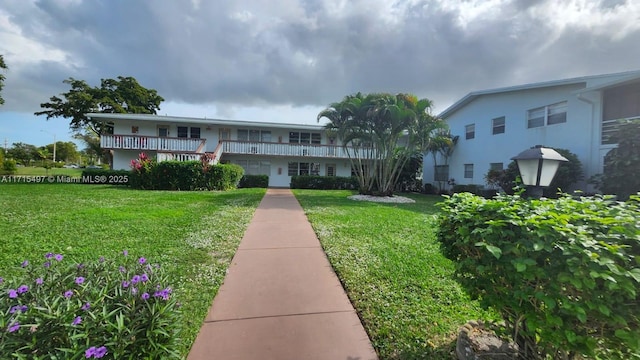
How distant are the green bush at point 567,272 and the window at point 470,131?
1668cm

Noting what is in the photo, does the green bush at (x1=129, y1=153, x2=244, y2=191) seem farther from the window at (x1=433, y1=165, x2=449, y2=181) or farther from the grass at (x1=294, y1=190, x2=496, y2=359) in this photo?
the window at (x1=433, y1=165, x2=449, y2=181)

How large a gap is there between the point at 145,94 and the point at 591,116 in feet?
122

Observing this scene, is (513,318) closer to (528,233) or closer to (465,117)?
(528,233)

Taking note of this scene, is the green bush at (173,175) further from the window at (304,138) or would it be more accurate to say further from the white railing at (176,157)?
the window at (304,138)

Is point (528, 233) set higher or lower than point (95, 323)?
higher

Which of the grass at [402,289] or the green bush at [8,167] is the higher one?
the green bush at [8,167]

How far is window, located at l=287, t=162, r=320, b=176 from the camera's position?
72.7ft

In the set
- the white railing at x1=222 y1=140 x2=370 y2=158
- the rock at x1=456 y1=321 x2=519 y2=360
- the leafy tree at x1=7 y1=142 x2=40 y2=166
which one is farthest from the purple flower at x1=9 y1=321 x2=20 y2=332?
the leafy tree at x1=7 y1=142 x2=40 y2=166

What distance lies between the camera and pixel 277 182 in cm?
2198

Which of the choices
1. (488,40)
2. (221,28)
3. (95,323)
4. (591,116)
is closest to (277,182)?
(221,28)

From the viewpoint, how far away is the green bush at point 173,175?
1368 centimetres

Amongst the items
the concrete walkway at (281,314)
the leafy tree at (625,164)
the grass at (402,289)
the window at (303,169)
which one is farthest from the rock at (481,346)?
the window at (303,169)

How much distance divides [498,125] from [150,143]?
22325mm

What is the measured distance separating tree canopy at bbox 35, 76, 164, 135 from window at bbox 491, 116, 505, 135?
97.8 feet
